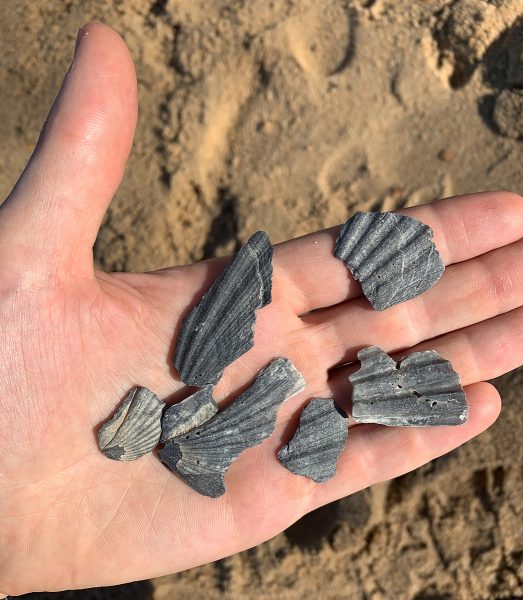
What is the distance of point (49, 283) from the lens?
2.35 metres

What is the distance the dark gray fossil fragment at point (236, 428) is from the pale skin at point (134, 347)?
0.25 feet

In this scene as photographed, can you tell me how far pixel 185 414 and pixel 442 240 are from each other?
3.99 feet

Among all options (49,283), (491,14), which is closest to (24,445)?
(49,283)

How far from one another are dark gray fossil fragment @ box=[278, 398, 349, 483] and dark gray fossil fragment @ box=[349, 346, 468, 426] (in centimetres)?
9

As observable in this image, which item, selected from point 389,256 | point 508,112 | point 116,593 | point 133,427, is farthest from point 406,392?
point 116,593

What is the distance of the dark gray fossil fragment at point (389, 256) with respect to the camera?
2.67 metres

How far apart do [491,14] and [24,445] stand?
283 centimetres

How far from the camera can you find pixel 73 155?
225 centimetres

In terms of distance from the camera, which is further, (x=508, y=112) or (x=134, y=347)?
(x=508, y=112)

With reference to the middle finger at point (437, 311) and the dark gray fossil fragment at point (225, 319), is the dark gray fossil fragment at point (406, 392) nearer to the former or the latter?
the middle finger at point (437, 311)

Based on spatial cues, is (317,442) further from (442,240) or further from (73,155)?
(73,155)

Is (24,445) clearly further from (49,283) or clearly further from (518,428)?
(518,428)

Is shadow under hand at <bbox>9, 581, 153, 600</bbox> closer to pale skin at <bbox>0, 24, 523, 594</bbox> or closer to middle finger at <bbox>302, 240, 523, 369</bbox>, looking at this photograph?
pale skin at <bbox>0, 24, 523, 594</bbox>

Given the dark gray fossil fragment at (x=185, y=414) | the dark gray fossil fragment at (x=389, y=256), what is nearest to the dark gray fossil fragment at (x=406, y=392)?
the dark gray fossil fragment at (x=389, y=256)
